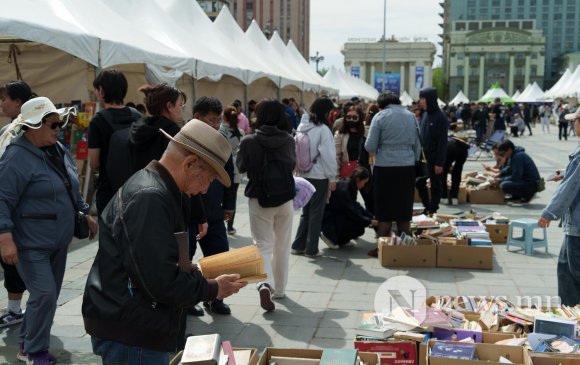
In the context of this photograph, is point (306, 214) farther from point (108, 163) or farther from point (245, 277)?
point (245, 277)

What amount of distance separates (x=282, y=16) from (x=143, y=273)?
128 meters

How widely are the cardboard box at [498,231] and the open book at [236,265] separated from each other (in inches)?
250

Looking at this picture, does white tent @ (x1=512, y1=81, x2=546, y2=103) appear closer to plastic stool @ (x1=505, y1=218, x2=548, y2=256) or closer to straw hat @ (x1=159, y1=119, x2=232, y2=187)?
plastic stool @ (x1=505, y1=218, x2=548, y2=256)

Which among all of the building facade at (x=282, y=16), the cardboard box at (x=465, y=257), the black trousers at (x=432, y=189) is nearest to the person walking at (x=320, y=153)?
the cardboard box at (x=465, y=257)

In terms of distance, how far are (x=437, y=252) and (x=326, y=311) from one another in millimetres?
2046

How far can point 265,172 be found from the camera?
5.72 m

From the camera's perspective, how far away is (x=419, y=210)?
950cm

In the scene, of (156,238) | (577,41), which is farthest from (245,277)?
(577,41)

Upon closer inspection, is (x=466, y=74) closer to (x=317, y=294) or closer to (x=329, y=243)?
(x=329, y=243)

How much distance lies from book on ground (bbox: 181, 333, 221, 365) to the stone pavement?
205 centimetres

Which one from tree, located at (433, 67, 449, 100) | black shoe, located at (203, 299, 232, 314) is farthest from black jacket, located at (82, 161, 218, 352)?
tree, located at (433, 67, 449, 100)

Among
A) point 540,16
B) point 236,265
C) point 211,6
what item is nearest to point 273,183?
point 236,265

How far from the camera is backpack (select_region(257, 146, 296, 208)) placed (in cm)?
568
